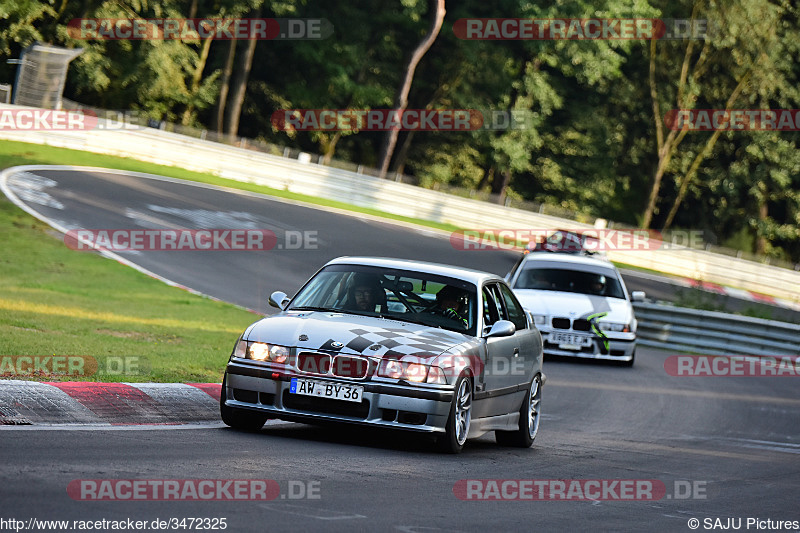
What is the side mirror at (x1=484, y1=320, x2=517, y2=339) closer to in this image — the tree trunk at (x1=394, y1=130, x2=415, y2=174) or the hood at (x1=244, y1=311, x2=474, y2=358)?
the hood at (x1=244, y1=311, x2=474, y2=358)

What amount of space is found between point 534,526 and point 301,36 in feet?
176

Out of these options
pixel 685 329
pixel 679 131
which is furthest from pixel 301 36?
pixel 685 329

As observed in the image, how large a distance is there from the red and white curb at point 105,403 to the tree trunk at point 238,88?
4568 centimetres

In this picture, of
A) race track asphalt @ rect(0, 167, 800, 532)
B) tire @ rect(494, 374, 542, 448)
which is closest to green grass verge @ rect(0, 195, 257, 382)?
race track asphalt @ rect(0, 167, 800, 532)

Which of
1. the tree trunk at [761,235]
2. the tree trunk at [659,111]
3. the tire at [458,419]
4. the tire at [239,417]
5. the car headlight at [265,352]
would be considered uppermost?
the tree trunk at [659,111]

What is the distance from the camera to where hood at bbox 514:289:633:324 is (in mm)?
18656

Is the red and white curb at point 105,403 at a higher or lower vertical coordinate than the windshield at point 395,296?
lower

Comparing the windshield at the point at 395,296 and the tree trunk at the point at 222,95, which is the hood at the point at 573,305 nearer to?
the windshield at the point at 395,296

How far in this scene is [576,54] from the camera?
56.3 metres

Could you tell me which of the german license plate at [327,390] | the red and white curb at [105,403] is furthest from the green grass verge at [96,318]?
the german license plate at [327,390]

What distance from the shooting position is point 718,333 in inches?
943

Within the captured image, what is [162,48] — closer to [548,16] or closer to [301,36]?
[301,36]

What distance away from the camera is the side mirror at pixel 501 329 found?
9523 millimetres

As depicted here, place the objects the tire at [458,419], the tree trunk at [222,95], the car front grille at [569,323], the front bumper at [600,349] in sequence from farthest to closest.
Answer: the tree trunk at [222,95] → the front bumper at [600,349] → the car front grille at [569,323] → the tire at [458,419]
